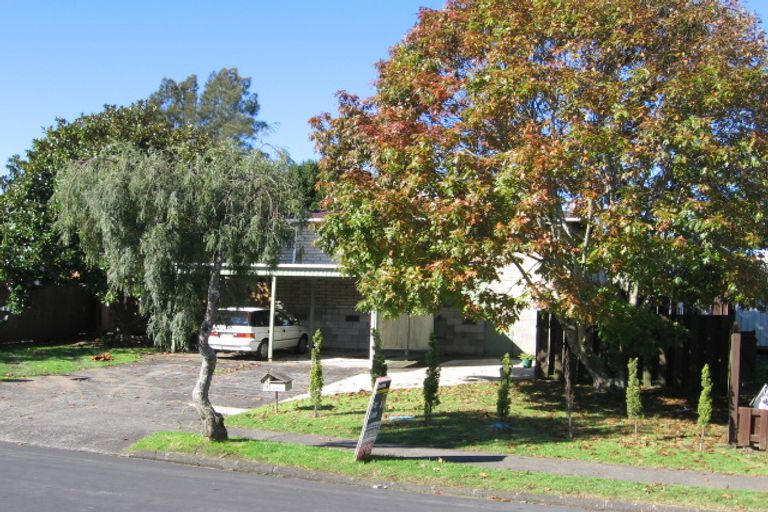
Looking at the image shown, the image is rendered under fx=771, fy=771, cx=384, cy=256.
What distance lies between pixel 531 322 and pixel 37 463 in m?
16.9

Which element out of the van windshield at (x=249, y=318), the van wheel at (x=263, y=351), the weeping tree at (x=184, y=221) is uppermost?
the weeping tree at (x=184, y=221)

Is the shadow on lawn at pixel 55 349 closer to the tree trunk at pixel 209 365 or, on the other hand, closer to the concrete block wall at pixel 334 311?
the concrete block wall at pixel 334 311

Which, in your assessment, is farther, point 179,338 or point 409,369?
point 409,369

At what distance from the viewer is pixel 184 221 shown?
420 inches

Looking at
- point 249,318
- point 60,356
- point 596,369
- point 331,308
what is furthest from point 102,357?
point 596,369

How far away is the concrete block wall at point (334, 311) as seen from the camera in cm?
2695

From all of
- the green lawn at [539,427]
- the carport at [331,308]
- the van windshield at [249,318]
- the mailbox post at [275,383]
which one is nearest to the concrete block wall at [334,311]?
the carport at [331,308]

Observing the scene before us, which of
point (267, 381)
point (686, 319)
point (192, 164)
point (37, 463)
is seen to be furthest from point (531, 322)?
point (37, 463)

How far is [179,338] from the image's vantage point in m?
10.8

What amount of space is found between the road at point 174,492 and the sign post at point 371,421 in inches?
29.0

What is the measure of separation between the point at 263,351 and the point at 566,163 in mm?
14040

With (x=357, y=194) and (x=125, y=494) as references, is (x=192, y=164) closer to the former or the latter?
(x=357, y=194)

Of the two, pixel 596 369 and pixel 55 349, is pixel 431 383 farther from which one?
pixel 55 349

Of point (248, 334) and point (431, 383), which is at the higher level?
point (248, 334)
